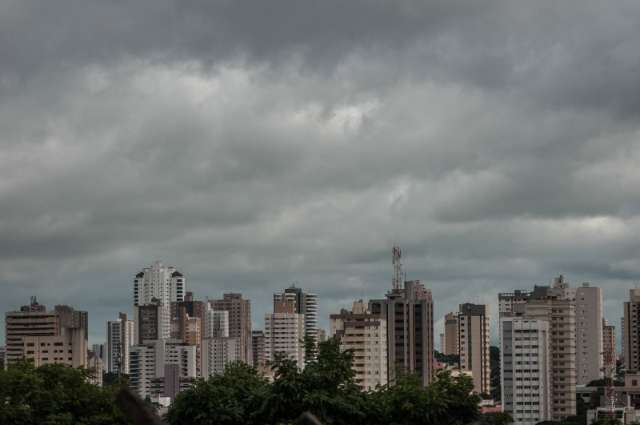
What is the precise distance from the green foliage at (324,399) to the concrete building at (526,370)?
105 meters

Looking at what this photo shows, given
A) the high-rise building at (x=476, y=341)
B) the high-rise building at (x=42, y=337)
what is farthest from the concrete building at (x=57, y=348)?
the high-rise building at (x=476, y=341)

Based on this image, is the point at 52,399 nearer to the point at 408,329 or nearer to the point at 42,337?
the point at 408,329

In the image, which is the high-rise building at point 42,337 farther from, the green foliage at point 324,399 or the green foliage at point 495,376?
the green foliage at point 324,399

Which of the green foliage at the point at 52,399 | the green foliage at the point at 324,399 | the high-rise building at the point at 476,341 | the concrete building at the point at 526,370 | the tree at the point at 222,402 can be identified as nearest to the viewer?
the green foliage at the point at 324,399

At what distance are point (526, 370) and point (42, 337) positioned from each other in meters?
67.2

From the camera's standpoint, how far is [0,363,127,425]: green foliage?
29984 millimetres

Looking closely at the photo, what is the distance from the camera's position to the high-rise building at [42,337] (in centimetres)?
16109

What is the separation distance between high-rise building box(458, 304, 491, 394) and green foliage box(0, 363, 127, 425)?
135770 millimetres

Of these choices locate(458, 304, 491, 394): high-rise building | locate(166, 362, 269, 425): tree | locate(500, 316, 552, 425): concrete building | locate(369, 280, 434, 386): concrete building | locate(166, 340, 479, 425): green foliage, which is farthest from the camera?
locate(458, 304, 491, 394): high-rise building

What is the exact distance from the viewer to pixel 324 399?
24.6 metres

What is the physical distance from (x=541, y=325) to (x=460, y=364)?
1701 inches

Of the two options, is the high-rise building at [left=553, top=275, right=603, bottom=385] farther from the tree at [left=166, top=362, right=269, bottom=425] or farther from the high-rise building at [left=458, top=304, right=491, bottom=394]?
the tree at [left=166, top=362, right=269, bottom=425]

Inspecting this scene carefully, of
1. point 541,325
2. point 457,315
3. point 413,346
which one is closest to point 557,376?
point 541,325

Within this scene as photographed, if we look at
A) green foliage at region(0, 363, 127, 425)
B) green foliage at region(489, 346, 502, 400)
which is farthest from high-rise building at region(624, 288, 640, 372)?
green foliage at region(0, 363, 127, 425)
